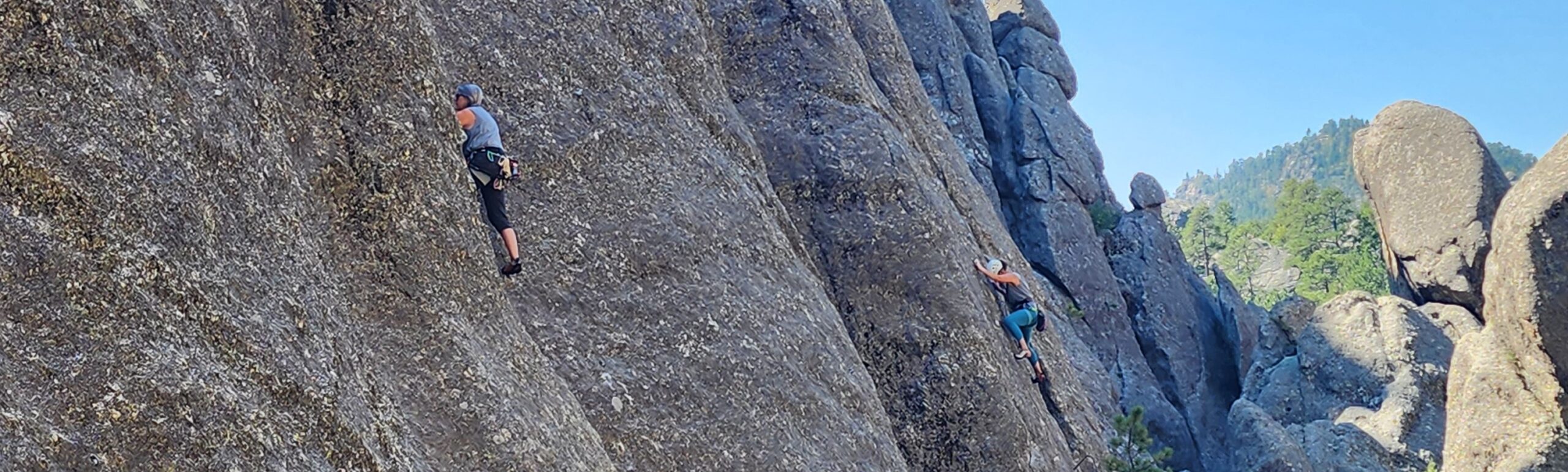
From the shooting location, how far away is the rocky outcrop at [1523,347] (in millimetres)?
26469

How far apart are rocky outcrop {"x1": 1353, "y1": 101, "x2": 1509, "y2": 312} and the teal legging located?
24.7m

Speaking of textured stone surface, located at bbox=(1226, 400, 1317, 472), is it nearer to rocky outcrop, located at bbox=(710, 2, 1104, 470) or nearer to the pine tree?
the pine tree

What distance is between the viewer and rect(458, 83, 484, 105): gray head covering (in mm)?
14992

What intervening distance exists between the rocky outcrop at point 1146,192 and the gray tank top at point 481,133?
41.4 meters

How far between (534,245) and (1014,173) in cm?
3497

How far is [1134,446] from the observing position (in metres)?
27.1

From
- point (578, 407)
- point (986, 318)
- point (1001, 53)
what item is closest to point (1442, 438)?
point (986, 318)

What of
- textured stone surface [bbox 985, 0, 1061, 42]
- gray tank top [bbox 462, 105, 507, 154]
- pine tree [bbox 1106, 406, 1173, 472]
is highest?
textured stone surface [bbox 985, 0, 1061, 42]

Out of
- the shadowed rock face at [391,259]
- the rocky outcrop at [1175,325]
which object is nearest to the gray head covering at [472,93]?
the shadowed rock face at [391,259]

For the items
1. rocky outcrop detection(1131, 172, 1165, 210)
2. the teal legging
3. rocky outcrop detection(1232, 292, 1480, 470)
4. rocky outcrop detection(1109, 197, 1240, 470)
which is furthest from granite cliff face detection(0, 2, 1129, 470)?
rocky outcrop detection(1131, 172, 1165, 210)

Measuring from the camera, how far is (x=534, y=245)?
15.7 m

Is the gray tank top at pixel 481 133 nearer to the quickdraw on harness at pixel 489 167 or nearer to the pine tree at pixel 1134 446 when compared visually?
the quickdraw on harness at pixel 489 167

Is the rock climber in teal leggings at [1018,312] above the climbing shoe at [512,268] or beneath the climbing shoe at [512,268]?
beneath

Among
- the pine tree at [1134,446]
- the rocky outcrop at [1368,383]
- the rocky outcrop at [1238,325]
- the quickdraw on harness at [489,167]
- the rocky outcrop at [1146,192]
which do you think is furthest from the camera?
the rocky outcrop at [1146,192]
